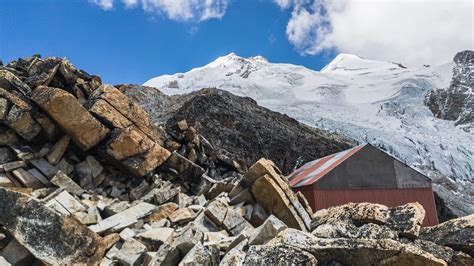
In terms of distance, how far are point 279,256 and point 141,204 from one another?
9.43 meters

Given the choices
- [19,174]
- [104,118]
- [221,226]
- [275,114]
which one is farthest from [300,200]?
[275,114]

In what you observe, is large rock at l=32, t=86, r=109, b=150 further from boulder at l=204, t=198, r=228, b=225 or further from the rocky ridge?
the rocky ridge

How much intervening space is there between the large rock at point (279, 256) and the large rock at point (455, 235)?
249cm

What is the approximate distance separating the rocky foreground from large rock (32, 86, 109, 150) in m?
0.04

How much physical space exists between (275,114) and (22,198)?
44670 mm

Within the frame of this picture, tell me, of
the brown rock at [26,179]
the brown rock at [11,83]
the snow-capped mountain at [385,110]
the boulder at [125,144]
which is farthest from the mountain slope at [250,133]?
the brown rock at [26,179]

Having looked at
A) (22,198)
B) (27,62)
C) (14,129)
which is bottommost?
(22,198)

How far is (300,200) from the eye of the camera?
14375 mm

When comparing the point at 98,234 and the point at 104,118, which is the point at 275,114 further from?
the point at 98,234

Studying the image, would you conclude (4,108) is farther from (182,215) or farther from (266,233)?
(266,233)

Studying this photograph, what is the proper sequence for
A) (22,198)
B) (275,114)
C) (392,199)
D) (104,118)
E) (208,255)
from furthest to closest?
(275,114), (392,199), (104,118), (22,198), (208,255)

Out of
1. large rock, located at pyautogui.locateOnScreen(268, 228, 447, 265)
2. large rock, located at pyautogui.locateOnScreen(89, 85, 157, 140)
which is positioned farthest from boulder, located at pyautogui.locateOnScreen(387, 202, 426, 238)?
large rock, located at pyautogui.locateOnScreen(89, 85, 157, 140)

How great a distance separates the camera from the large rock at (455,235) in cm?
618

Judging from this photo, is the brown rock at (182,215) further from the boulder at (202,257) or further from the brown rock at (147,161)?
the boulder at (202,257)
